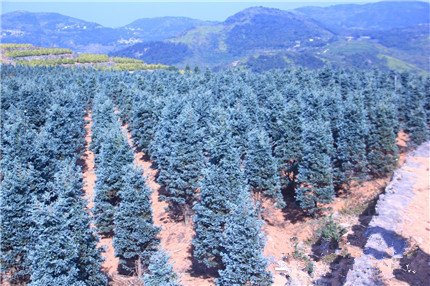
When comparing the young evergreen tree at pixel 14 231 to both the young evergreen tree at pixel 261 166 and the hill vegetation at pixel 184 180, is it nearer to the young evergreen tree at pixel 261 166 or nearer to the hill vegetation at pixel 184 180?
the hill vegetation at pixel 184 180

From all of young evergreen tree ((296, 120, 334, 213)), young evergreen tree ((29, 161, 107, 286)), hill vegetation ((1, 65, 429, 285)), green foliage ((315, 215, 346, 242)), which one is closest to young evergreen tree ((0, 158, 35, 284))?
hill vegetation ((1, 65, 429, 285))

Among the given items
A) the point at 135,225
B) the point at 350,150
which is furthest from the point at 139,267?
the point at 350,150

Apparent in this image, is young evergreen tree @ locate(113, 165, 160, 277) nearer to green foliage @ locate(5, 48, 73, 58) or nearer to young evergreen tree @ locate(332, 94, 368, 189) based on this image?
young evergreen tree @ locate(332, 94, 368, 189)

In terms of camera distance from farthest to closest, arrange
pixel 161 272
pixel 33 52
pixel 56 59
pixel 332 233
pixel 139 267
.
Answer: pixel 33 52 → pixel 56 59 → pixel 332 233 → pixel 139 267 → pixel 161 272

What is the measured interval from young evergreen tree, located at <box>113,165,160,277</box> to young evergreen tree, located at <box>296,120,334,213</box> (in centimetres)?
1394

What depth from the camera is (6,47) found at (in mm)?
124875

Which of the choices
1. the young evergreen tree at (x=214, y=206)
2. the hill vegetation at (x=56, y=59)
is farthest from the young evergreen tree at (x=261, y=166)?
the hill vegetation at (x=56, y=59)

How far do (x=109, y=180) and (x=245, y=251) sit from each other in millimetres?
14754

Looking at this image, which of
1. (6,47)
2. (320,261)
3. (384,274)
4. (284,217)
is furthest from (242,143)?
(6,47)

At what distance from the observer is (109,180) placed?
25562mm

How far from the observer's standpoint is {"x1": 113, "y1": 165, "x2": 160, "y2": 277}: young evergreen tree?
19812mm

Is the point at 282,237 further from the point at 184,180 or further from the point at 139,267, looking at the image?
the point at 139,267

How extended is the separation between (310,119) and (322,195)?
12.5 meters

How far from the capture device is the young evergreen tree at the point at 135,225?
65.0 feet
